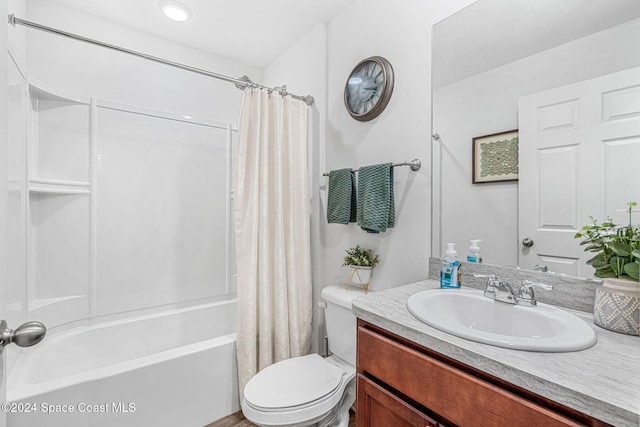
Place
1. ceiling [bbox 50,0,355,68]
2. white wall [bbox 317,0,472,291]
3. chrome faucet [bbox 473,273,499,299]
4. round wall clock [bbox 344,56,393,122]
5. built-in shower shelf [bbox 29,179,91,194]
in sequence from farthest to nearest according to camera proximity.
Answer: ceiling [bbox 50,0,355,68], built-in shower shelf [bbox 29,179,91,194], round wall clock [bbox 344,56,393,122], white wall [bbox 317,0,472,291], chrome faucet [bbox 473,273,499,299]

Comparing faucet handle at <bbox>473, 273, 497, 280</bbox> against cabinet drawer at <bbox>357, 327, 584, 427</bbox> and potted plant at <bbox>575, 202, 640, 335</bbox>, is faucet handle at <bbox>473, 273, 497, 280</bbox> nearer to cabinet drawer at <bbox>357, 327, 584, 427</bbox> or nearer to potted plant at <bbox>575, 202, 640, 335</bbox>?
potted plant at <bbox>575, 202, 640, 335</bbox>

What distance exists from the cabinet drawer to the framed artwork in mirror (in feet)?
2.58

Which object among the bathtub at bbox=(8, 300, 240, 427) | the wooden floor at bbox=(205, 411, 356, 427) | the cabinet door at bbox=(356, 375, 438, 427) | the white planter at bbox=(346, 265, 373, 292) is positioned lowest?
the wooden floor at bbox=(205, 411, 356, 427)

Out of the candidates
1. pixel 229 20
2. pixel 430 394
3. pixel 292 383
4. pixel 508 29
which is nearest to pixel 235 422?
pixel 292 383

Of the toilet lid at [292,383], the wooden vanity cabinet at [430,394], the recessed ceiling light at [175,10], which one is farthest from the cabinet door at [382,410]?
the recessed ceiling light at [175,10]

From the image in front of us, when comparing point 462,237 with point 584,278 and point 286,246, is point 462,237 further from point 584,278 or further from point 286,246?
point 286,246

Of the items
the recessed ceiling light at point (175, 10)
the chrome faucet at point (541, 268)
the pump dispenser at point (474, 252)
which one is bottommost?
the chrome faucet at point (541, 268)

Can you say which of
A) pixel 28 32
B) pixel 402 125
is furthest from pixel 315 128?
pixel 28 32

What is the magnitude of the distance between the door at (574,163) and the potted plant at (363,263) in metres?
0.71

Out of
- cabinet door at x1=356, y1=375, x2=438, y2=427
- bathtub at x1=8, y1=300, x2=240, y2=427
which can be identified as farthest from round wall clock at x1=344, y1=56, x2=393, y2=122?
bathtub at x1=8, y1=300, x2=240, y2=427

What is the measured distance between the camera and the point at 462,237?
128 cm

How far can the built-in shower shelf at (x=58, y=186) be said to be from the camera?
66.4 inches

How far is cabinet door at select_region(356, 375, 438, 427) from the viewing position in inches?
31.9

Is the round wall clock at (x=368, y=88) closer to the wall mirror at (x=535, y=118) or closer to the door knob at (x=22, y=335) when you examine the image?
the wall mirror at (x=535, y=118)
